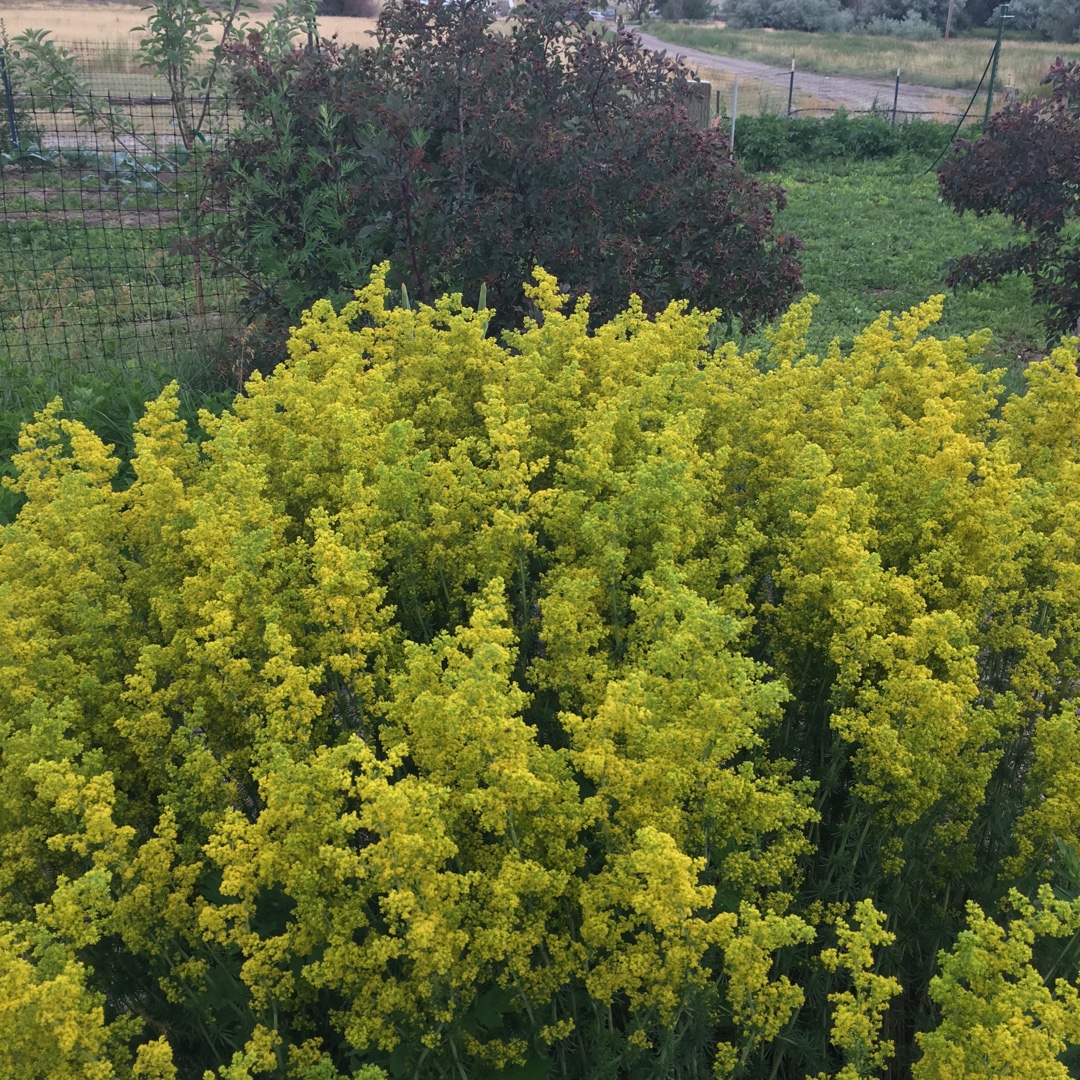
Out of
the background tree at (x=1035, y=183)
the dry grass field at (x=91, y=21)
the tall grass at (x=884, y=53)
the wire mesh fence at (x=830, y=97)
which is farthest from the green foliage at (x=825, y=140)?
the dry grass field at (x=91, y=21)

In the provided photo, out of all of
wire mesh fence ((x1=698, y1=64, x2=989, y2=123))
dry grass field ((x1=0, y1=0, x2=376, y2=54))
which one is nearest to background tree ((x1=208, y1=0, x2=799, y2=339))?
wire mesh fence ((x1=698, y1=64, x2=989, y2=123))

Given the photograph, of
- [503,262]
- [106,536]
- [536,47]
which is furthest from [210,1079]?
[536,47]

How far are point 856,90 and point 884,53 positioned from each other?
406 inches

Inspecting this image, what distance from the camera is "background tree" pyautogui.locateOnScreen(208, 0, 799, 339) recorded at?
20.2ft

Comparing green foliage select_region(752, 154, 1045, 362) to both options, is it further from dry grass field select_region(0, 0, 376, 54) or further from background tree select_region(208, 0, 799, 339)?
dry grass field select_region(0, 0, 376, 54)

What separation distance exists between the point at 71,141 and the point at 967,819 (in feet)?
70.6

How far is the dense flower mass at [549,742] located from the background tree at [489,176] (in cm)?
236

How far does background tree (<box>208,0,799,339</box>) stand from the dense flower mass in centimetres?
236

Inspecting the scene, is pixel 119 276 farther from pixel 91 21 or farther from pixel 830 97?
pixel 91 21

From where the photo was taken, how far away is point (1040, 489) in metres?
3.28

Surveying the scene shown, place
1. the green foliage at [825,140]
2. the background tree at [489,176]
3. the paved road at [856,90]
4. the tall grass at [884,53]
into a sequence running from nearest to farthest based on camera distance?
the background tree at [489,176], the green foliage at [825,140], the paved road at [856,90], the tall grass at [884,53]

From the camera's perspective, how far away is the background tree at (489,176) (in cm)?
615

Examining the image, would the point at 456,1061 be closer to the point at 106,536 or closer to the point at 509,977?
the point at 509,977

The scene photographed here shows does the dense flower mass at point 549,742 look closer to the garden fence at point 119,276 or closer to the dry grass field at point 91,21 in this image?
the garden fence at point 119,276
